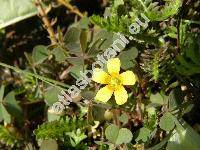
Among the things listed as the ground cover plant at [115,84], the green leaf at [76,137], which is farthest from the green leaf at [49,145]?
the green leaf at [76,137]

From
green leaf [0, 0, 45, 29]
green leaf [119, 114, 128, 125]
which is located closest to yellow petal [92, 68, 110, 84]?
green leaf [119, 114, 128, 125]

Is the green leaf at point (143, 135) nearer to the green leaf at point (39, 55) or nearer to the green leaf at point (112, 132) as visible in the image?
the green leaf at point (112, 132)

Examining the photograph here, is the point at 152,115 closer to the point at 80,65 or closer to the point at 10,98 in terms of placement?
the point at 80,65

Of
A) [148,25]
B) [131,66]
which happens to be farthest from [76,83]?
[148,25]

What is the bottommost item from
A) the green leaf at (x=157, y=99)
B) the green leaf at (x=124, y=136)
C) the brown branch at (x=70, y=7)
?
the green leaf at (x=124, y=136)

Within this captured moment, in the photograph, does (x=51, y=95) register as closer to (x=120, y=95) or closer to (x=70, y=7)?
(x=120, y=95)

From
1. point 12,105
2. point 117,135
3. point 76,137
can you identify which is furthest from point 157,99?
point 12,105
